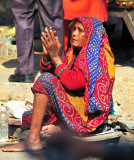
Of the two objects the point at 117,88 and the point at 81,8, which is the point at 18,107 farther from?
the point at 81,8

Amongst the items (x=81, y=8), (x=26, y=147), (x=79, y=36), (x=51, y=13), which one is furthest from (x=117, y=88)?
(x=26, y=147)

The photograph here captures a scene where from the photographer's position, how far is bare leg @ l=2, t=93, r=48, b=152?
3.80m

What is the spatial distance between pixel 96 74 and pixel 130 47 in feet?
10.1

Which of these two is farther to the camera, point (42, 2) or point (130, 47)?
point (130, 47)

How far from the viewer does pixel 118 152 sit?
373cm

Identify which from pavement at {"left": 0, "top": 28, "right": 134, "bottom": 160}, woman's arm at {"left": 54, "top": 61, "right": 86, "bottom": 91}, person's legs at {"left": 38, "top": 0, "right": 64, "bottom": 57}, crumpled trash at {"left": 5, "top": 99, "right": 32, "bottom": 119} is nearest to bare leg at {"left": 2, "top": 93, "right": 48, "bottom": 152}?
woman's arm at {"left": 54, "top": 61, "right": 86, "bottom": 91}

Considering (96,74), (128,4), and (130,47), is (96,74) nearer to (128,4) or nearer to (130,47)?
(128,4)

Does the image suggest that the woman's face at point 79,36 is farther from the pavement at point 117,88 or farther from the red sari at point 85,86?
the pavement at point 117,88

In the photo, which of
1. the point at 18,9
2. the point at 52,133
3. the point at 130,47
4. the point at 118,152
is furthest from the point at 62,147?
the point at 130,47

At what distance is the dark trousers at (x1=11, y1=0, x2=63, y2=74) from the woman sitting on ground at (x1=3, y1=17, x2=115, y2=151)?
1324 millimetres

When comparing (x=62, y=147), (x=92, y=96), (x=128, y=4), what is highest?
(x=128, y=4)

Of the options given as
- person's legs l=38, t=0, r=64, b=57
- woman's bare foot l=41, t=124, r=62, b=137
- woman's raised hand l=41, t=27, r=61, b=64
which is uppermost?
person's legs l=38, t=0, r=64, b=57

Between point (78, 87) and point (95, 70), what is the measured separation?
0.74 ft

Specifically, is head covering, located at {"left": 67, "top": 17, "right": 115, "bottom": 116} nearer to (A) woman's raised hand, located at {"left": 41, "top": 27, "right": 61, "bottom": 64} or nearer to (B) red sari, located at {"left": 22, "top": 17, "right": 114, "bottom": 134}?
(B) red sari, located at {"left": 22, "top": 17, "right": 114, "bottom": 134}
